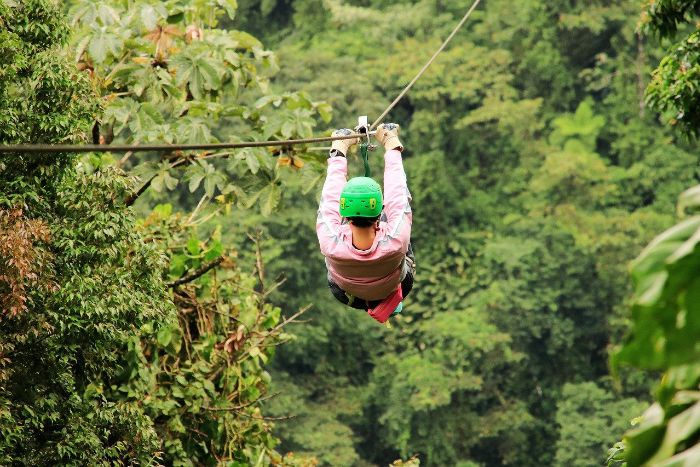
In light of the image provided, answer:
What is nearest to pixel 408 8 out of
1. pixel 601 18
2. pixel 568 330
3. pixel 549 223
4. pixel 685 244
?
pixel 601 18

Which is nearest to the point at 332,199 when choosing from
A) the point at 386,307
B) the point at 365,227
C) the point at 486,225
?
the point at 365,227

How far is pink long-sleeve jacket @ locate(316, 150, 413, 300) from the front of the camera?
3064 millimetres

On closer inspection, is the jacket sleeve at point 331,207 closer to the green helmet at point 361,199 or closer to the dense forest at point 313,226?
the green helmet at point 361,199

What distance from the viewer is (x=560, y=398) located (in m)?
18.9

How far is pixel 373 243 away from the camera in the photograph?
A: 3.06 m

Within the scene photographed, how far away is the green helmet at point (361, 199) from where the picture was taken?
2.93 meters

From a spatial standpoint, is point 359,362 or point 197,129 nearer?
point 197,129

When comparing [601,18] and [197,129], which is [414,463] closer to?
[197,129]

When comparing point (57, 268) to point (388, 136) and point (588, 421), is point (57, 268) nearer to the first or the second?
point (388, 136)

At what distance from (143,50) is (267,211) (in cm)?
90

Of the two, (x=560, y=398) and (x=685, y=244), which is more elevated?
(x=560, y=398)

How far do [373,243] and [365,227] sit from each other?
2.0 inches

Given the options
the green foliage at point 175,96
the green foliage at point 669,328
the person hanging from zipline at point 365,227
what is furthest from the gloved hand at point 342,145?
the green foliage at point 669,328

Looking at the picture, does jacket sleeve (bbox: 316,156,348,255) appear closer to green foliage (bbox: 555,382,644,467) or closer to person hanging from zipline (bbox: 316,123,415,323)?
person hanging from zipline (bbox: 316,123,415,323)
